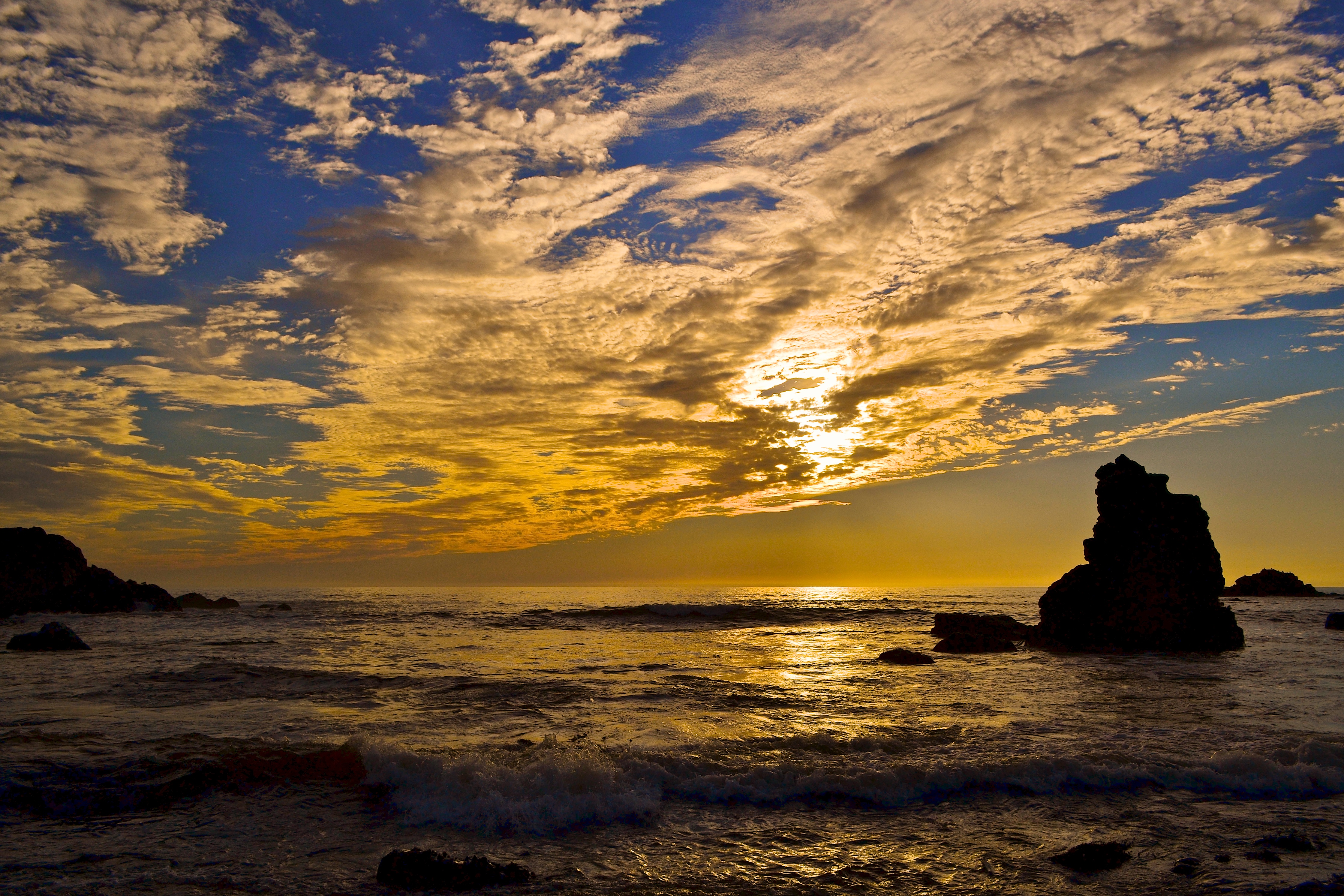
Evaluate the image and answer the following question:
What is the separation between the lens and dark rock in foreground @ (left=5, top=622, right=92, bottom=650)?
78.9 feet

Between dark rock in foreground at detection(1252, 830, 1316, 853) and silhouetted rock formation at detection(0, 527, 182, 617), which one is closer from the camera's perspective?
dark rock in foreground at detection(1252, 830, 1316, 853)

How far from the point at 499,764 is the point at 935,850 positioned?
613cm

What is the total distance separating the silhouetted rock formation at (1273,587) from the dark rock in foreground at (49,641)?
107 m

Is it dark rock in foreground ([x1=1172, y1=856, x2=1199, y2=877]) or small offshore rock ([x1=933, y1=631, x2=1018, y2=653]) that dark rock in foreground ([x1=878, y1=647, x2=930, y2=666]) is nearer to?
small offshore rock ([x1=933, y1=631, x2=1018, y2=653])

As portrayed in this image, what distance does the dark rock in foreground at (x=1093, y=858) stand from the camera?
6.54 metres

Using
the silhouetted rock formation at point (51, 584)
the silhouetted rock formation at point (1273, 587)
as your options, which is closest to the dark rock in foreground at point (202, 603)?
the silhouetted rock formation at point (51, 584)

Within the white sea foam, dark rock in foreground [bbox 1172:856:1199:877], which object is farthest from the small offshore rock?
dark rock in foreground [bbox 1172:856:1199:877]

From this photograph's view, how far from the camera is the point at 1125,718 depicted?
506 inches

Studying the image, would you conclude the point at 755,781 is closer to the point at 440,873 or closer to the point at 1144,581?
the point at 440,873

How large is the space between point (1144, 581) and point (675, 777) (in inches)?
943

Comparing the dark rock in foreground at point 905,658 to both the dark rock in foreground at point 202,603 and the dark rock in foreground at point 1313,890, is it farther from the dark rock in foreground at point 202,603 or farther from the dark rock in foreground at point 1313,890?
the dark rock in foreground at point 202,603

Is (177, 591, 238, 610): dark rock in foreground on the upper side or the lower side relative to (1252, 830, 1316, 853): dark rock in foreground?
lower

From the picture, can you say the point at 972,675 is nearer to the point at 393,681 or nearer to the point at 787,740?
the point at 787,740

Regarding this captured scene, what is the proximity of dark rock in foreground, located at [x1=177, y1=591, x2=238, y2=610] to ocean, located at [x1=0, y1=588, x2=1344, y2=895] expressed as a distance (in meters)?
44.5
